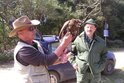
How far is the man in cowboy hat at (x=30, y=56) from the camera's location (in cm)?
308

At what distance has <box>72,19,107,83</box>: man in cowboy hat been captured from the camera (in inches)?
218

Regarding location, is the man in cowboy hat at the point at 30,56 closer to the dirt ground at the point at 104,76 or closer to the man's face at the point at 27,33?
the man's face at the point at 27,33

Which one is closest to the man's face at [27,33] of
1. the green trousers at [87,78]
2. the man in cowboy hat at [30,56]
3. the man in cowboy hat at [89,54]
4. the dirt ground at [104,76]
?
the man in cowboy hat at [30,56]

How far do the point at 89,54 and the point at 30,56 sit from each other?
2.60m

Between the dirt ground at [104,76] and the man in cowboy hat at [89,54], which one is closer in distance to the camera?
the man in cowboy hat at [89,54]

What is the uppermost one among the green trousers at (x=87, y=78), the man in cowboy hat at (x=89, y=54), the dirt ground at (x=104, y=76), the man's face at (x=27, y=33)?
the man's face at (x=27, y=33)

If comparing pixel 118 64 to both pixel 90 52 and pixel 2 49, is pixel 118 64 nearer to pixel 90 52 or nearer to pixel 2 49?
pixel 2 49

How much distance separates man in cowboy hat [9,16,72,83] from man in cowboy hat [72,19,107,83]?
2200mm

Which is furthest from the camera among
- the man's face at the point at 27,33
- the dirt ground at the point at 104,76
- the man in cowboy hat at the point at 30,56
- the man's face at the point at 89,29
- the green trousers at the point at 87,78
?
the dirt ground at the point at 104,76

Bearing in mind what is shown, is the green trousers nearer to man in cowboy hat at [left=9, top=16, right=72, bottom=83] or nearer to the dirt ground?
man in cowboy hat at [left=9, top=16, right=72, bottom=83]

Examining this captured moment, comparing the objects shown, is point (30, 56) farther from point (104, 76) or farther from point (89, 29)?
point (104, 76)

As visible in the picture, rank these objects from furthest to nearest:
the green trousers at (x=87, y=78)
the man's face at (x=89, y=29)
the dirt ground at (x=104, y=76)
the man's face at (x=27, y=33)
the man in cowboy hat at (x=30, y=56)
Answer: the dirt ground at (x=104, y=76), the green trousers at (x=87, y=78), the man's face at (x=89, y=29), the man's face at (x=27, y=33), the man in cowboy hat at (x=30, y=56)

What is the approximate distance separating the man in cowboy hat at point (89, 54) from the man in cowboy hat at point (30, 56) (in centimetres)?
220

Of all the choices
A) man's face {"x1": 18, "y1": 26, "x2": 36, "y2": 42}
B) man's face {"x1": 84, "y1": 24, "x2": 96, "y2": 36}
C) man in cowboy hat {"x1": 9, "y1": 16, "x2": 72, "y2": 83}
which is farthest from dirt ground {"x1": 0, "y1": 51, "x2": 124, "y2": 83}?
man's face {"x1": 18, "y1": 26, "x2": 36, "y2": 42}
